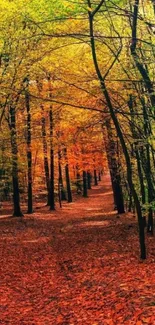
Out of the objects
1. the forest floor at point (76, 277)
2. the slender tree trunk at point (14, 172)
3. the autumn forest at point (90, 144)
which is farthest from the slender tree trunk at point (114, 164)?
the slender tree trunk at point (14, 172)

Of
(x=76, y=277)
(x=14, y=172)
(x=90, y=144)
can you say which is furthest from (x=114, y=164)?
(x=76, y=277)

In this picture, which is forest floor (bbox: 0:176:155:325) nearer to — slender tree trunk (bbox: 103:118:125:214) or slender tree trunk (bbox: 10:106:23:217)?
slender tree trunk (bbox: 103:118:125:214)

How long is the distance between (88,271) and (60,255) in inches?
106

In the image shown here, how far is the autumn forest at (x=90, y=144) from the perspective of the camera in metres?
8.38

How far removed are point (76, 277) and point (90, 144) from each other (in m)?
15.0

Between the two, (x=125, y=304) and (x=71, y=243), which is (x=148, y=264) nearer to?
(x=125, y=304)

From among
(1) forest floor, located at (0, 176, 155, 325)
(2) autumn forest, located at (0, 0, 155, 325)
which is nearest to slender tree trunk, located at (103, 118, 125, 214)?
(2) autumn forest, located at (0, 0, 155, 325)

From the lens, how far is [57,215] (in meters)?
25.7

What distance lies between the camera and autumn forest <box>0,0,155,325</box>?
330 inches

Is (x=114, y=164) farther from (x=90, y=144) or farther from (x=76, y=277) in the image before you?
(x=76, y=277)

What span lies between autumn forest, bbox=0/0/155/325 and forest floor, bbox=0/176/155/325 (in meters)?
0.03

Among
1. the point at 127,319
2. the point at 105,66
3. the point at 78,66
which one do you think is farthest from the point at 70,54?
the point at 127,319

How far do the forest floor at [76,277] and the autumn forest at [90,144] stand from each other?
0.03 meters

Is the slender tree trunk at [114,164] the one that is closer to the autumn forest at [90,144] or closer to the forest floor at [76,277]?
the autumn forest at [90,144]
